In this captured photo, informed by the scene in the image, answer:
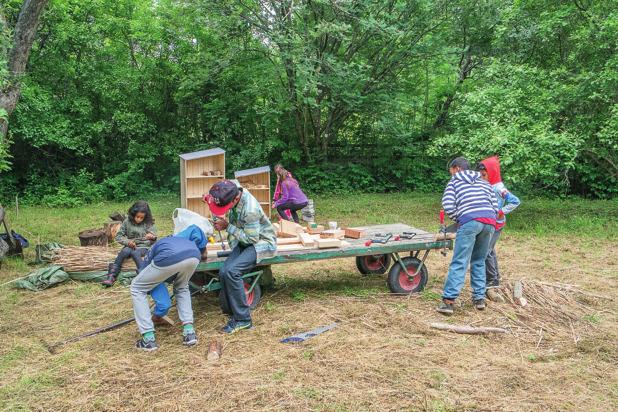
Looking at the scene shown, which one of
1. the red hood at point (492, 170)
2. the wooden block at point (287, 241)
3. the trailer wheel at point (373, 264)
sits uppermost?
the red hood at point (492, 170)

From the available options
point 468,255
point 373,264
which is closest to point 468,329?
point 468,255

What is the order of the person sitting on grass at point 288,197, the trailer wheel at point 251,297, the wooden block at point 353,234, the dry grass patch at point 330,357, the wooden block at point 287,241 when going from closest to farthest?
the dry grass patch at point 330,357
the trailer wheel at point 251,297
the wooden block at point 287,241
the wooden block at point 353,234
the person sitting on grass at point 288,197

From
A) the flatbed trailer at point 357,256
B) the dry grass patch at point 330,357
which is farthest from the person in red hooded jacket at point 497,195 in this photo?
the dry grass patch at point 330,357

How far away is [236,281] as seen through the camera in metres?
5.19

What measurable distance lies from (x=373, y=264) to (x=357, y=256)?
1169 mm

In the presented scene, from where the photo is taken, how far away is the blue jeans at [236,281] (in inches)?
204

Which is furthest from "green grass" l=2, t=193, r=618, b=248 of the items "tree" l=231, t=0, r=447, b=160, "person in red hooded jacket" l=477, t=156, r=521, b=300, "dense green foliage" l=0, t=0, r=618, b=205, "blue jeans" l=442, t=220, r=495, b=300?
"blue jeans" l=442, t=220, r=495, b=300

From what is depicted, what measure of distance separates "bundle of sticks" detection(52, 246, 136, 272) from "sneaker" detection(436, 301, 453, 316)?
4.38 meters

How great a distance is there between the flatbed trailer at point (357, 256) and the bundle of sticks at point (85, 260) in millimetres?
2144

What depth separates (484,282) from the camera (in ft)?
19.4

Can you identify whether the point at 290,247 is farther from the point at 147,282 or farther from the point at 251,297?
the point at 147,282

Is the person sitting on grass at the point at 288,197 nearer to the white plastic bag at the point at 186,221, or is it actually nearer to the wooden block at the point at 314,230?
the wooden block at the point at 314,230

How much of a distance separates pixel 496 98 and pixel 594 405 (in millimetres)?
9242

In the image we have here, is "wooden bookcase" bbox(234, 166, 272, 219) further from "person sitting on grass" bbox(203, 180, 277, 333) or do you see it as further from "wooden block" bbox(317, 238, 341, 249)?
"person sitting on grass" bbox(203, 180, 277, 333)
